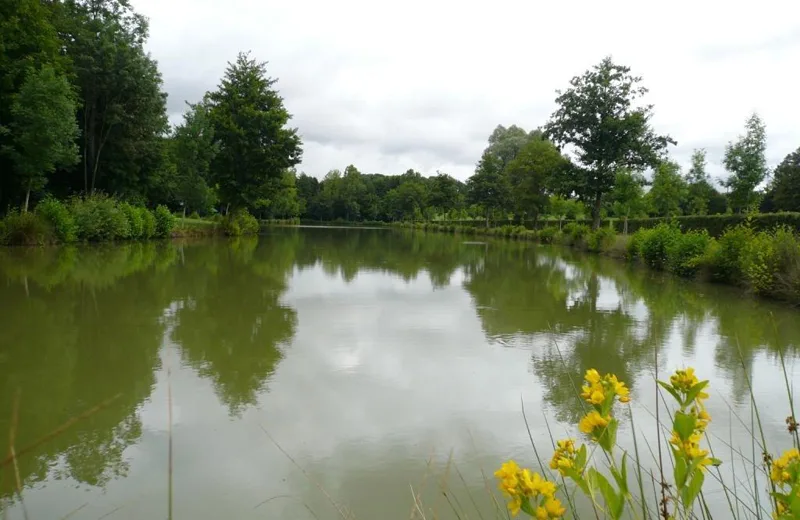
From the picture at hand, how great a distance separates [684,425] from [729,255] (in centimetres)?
1254

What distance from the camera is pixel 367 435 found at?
3.31 meters

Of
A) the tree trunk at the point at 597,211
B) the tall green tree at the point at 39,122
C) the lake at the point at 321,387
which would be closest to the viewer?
the lake at the point at 321,387

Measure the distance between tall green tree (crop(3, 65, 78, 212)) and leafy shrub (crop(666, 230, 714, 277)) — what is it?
1984cm

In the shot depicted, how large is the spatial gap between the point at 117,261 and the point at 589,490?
14381 millimetres

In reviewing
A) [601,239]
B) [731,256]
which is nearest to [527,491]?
[731,256]

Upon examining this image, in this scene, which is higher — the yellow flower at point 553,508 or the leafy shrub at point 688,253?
the yellow flower at point 553,508

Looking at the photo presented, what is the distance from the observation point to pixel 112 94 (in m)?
23.8

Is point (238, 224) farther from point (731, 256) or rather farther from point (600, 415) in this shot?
point (600, 415)

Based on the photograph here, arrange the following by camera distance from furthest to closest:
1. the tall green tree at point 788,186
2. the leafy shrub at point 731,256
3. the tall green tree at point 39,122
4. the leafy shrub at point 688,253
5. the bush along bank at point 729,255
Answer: the tall green tree at point 788,186
the tall green tree at point 39,122
the leafy shrub at point 688,253
the leafy shrub at point 731,256
the bush along bank at point 729,255

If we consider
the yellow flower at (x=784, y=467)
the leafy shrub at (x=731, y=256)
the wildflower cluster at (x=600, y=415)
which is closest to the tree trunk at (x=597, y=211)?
the leafy shrub at (x=731, y=256)

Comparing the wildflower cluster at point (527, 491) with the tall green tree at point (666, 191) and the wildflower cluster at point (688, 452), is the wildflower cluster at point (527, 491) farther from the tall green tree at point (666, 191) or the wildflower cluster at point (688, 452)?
the tall green tree at point (666, 191)

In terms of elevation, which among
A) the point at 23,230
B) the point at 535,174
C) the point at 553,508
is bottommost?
the point at 23,230

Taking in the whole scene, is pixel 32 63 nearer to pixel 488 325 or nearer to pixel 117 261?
pixel 117 261

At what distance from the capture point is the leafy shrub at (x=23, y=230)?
52.7ft
